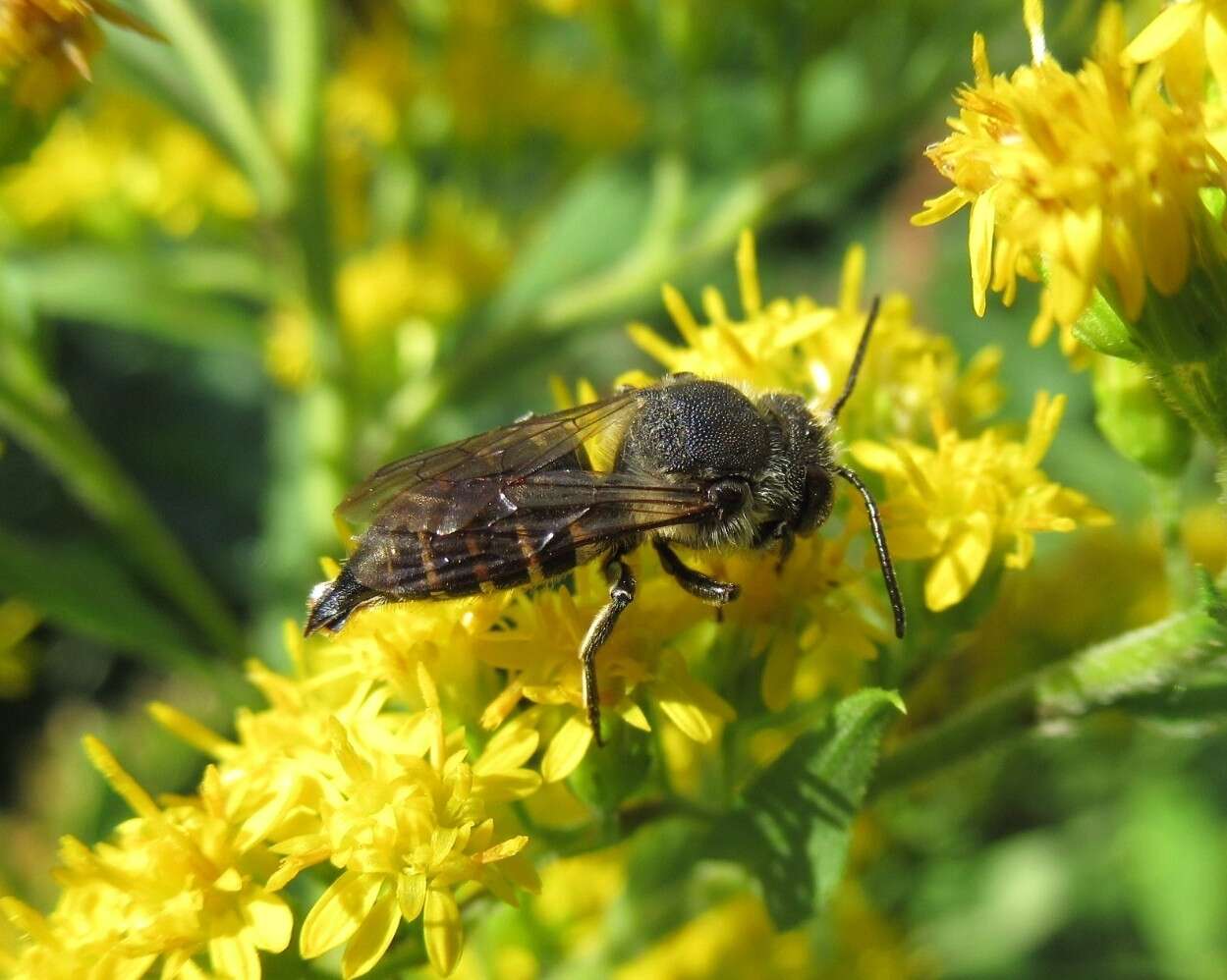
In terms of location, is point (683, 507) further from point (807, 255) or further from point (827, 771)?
point (807, 255)

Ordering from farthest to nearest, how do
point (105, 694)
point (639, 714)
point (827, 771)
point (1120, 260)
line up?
point (105, 694), point (639, 714), point (827, 771), point (1120, 260)

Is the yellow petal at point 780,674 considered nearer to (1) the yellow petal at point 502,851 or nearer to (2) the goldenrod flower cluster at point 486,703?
(2) the goldenrod flower cluster at point 486,703

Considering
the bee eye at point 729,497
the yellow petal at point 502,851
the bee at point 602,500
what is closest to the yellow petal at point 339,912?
the yellow petal at point 502,851

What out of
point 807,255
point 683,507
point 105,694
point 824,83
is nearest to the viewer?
point 683,507

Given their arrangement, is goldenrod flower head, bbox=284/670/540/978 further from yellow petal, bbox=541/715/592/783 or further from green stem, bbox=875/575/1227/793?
green stem, bbox=875/575/1227/793

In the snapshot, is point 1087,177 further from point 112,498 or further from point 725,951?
point 112,498

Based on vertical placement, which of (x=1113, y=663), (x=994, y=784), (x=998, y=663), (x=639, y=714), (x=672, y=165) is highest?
(x=672, y=165)

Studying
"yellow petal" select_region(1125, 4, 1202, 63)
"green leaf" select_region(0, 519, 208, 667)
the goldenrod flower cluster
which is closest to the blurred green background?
"green leaf" select_region(0, 519, 208, 667)

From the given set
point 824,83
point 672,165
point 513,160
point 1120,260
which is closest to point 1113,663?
point 1120,260
